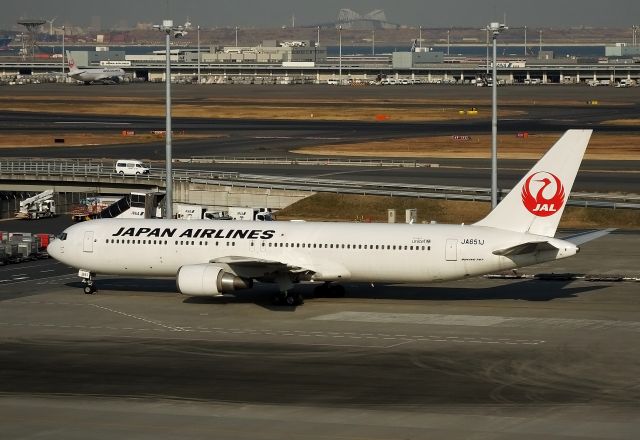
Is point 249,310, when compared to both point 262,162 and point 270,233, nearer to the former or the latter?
point 270,233

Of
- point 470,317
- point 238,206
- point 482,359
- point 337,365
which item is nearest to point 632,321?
point 470,317

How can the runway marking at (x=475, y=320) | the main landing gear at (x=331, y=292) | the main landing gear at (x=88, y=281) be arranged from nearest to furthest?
the runway marking at (x=475, y=320)
the main landing gear at (x=331, y=292)
the main landing gear at (x=88, y=281)

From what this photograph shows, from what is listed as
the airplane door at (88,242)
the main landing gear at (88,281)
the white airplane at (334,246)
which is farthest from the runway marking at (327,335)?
the main landing gear at (88,281)

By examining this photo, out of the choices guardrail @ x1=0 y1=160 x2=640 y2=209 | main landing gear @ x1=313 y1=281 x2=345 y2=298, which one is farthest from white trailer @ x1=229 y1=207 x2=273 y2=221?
main landing gear @ x1=313 y1=281 x2=345 y2=298

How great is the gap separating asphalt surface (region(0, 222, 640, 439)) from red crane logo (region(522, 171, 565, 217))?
16.6ft

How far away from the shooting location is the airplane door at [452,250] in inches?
2406

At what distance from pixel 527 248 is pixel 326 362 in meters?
14.4

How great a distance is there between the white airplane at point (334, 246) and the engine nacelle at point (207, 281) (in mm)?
50

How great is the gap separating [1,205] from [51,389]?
7470 cm

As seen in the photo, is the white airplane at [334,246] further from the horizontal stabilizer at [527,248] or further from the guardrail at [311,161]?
the guardrail at [311,161]

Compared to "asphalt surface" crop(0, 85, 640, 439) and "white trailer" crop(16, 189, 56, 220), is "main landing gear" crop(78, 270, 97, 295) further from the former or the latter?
"white trailer" crop(16, 189, 56, 220)

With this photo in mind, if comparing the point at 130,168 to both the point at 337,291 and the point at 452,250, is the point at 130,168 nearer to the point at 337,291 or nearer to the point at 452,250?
the point at 337,291

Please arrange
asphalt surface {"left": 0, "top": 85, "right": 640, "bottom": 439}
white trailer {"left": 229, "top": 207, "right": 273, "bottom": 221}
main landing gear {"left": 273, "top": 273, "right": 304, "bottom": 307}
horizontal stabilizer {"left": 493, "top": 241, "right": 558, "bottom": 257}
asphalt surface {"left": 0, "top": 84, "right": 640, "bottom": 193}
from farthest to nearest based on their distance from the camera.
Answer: asphalt surface {"left": 0, "top": 84, "right": 640, "bottom": 193} < white trailer {"left": 229, "top": 207, "right": 273, "bottom": 221} < main landing gear {"left": 273, "top": 273, "right": 304, "bottom": 307} < horizontal stabilizer {"left": 493, "top": 241, "right": 558, "bottom": 257} < asphalt surface {"left": 0, "top": 85, "right": 640, "bottom": 439}

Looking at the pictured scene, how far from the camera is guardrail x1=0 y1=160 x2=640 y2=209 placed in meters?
101
